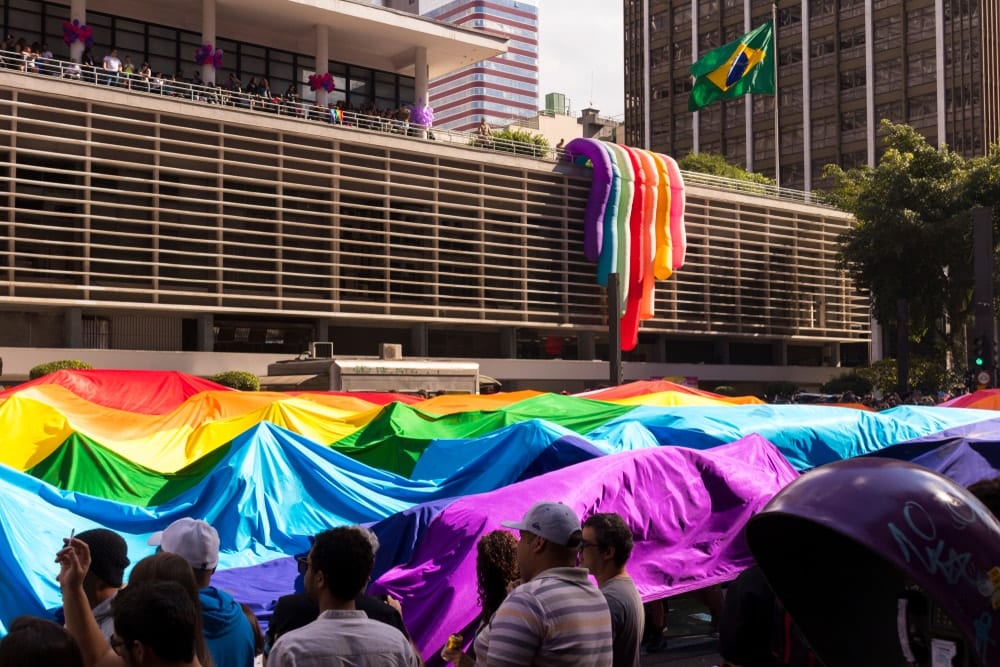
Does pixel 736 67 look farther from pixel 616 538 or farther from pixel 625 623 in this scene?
pixel 625 623

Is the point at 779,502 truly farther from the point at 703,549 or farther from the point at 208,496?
the point at 208,496

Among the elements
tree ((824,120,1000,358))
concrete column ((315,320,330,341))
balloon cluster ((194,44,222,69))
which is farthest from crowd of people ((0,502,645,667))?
tree ((824,120,1000,358))

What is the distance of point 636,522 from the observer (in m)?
11.7

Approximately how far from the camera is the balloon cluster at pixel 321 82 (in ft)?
161

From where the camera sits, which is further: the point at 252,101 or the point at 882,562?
the point at 252,101

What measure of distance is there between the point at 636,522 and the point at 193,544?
6845 millimetres

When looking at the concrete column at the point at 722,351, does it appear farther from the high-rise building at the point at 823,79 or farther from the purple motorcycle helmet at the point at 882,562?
the purple motorcycle helmet at the point at 882,562

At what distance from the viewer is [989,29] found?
84500 mm

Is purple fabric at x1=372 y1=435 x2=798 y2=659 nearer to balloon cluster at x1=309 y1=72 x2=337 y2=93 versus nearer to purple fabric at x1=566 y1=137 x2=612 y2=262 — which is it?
balloon cluster at x1=309 y1=72 x2=337 y2=93

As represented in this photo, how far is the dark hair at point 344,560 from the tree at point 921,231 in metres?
52.0

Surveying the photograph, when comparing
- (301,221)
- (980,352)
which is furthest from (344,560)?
(301,221)

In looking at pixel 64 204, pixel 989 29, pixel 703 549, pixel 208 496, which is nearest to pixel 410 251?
pixel 64 204

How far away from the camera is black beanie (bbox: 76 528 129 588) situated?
5484 mm

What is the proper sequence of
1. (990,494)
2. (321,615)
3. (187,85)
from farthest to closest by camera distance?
1. (187,85)
2. (321,615)
3. (990,494)
